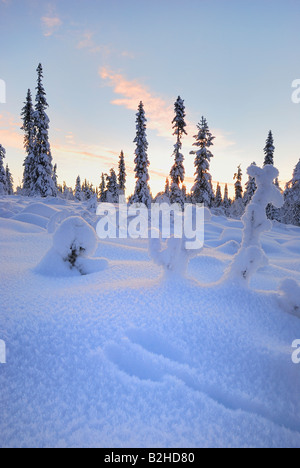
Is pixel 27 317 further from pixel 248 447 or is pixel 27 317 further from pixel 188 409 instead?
pixel 248 447

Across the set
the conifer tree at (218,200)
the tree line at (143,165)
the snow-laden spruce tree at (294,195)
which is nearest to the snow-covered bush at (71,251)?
the tree line at (143,165)

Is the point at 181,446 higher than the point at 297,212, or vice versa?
the point at 297,212

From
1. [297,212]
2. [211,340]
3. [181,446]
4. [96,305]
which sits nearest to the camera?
[181,446]

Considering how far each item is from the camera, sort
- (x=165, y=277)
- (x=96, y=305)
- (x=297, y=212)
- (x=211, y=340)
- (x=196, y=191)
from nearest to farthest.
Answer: (x=211, y=340)
(x=96, y=305)
(x=165, y=277)
(x=297, y=212)
(x=196, y=191)

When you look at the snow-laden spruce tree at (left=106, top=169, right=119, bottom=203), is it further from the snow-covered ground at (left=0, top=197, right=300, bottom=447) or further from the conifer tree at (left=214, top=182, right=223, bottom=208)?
the snow-covered ground at (left=0, top=197, right=300, bottom=447)

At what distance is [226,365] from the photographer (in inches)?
56.2

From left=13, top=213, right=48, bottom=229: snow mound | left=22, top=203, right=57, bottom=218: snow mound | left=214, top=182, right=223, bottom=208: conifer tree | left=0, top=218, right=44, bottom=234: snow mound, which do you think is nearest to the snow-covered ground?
left=0, top=218, right=44, bottom=234: snow mound

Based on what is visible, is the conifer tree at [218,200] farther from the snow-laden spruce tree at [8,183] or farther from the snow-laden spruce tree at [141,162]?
the snow-laden spruce tree at [8,183]

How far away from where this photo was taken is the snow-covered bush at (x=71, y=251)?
2871 millimetres

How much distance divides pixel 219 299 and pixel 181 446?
4.00 ft

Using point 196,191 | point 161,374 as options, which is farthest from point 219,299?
point 196,191

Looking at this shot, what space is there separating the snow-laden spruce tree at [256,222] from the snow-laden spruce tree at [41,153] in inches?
879

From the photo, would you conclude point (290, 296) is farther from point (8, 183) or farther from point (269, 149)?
point (8, 183)

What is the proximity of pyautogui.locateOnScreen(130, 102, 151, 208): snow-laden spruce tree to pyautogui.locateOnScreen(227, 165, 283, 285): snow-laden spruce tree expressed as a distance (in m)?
21.8
